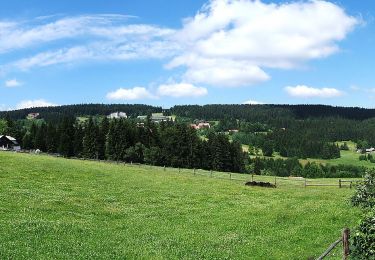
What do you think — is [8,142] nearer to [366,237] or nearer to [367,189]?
[367,189]

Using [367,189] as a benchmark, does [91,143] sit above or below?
below

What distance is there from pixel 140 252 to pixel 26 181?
104 ft

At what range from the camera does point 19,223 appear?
28.6 meters

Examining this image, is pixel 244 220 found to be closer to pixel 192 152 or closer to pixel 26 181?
pixel 26 181

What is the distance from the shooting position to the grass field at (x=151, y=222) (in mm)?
24578

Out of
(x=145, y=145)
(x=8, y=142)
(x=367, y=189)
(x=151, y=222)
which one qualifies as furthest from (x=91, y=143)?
(x=367, y=189)

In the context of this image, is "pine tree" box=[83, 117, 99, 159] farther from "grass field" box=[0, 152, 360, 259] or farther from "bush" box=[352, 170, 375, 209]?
"bush" box=[352, 170, 375, 209]

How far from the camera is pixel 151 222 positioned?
113ft

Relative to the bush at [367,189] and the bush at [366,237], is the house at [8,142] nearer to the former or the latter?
the bush at [367,189]

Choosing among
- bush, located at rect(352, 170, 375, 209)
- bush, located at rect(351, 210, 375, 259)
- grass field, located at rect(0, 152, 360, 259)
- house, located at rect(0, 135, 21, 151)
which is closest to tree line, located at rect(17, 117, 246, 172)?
house, located at rect(0, 135, 21, 151)

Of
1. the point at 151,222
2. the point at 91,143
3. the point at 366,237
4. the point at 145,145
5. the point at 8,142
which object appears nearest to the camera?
the point at 366,237

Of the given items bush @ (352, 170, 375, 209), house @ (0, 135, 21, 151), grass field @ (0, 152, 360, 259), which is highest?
bush @ (352, 170, 375, 209)

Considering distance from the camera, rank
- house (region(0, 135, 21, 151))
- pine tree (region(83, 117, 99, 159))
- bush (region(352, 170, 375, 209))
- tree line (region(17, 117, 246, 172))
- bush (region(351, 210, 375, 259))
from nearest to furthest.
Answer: bush (region(351, 210, 375, 259))
bush (region(352, 170, 375, 209))
tree line (region(17, 117, 246, 172))
pine tree (region(83, 117, 99, 159))
house (region(0, 135, 21, 151))

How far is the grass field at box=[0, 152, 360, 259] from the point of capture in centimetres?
2458
